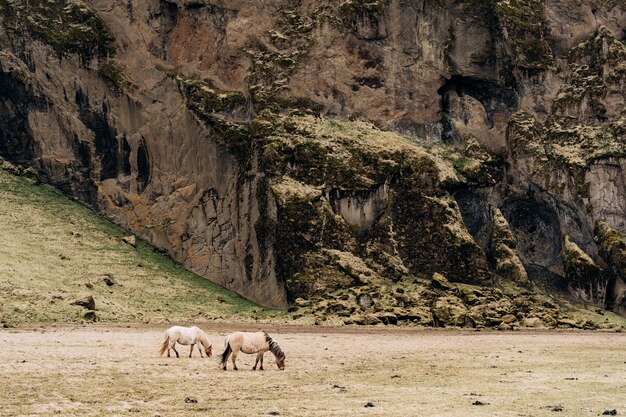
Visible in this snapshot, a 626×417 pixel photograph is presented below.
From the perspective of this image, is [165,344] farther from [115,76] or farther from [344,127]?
[115,76]

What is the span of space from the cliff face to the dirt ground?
2580 centimetres

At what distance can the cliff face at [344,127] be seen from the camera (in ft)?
217

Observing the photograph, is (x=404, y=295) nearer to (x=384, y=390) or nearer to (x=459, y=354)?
(x=459, y=354)

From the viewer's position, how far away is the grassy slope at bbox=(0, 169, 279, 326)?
51.0 meters

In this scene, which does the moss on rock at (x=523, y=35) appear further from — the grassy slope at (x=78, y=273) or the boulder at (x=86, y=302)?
the boulder at (x=86, y=302)

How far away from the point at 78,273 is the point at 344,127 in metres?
25.8

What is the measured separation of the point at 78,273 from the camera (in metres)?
58.5

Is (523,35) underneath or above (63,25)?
underneath

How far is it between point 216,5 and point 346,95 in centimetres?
1479

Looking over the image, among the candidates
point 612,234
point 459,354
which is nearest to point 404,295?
point 612,234

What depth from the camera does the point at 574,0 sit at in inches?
2990

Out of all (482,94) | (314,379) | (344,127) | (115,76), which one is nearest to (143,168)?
(115,76)

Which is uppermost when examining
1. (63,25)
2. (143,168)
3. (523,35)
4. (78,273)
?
(63,25)

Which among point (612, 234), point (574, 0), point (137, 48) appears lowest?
point (612, 234)
